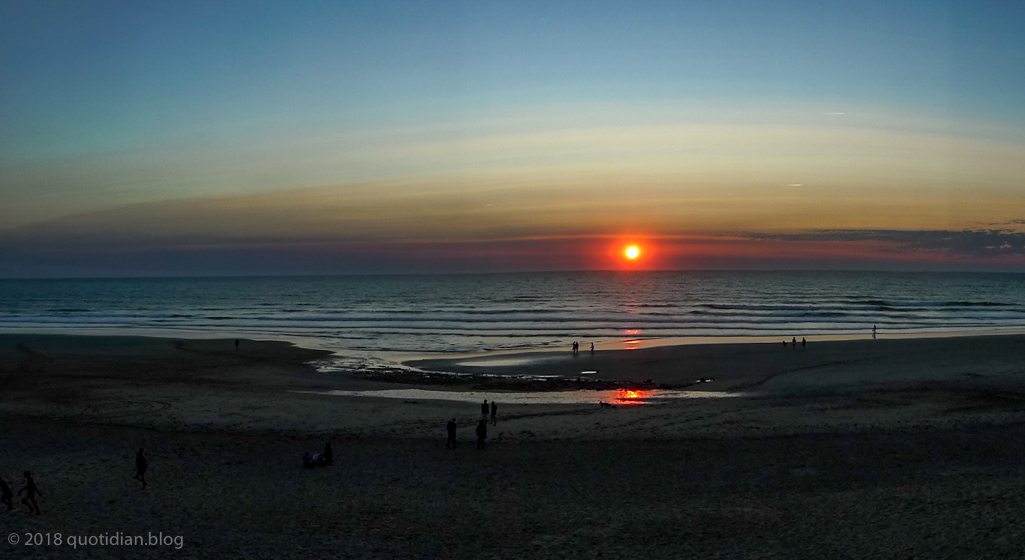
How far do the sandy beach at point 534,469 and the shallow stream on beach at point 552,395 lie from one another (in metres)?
0.89

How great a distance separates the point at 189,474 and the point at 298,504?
14.8 feet

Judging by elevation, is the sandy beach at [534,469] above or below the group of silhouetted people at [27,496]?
below

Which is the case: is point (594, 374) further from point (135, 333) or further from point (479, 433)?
point (135, 333)

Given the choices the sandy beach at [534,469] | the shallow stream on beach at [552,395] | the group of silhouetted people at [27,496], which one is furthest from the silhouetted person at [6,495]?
the shallow stream on beach at [552,395]

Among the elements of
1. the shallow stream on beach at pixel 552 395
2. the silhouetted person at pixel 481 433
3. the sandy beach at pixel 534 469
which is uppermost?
the silhouetted person at pixel 481 433

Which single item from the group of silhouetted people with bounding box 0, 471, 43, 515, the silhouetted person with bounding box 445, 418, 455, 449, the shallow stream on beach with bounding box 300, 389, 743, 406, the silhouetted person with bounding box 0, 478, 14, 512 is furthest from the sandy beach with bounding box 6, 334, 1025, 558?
the shallow stream on beach with bounding box 300, 389, 743, 406

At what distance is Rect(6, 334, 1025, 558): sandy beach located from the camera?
1469 centimetres

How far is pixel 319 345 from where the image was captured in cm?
5619

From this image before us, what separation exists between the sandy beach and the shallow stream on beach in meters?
0.89

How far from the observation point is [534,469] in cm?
1997

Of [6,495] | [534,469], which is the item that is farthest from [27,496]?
[534,469]

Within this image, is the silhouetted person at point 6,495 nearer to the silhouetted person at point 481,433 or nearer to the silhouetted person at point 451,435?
the silhouetted person at point 451,435

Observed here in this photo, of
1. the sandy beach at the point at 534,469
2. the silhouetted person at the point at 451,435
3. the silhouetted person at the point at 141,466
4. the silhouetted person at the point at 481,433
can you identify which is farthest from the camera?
the silhouetted person at the point at 451,435

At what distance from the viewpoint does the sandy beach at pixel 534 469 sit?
14688 mm
